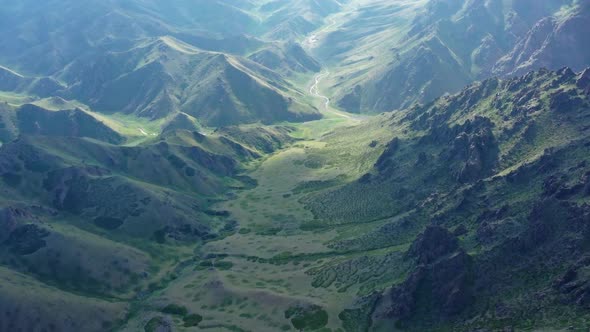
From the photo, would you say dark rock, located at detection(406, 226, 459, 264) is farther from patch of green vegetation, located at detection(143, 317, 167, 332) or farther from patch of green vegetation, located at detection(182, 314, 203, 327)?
patch of green vegetation, located at detection(143, 317, 167, 332)

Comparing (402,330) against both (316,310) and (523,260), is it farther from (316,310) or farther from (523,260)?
(523,260)

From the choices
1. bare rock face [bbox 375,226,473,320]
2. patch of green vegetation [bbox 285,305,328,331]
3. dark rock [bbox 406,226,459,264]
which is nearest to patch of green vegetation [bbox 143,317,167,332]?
patch of green vegetation [bbox 285,305,328,331]

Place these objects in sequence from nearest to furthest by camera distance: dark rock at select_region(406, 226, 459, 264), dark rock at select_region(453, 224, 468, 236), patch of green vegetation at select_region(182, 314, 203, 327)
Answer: dark rock at select_region(406, 226, 459, 264), patch of green vegetation at select_region(182, 314, 203, 327), dark rock at select_region(453, 224, 468, 236)

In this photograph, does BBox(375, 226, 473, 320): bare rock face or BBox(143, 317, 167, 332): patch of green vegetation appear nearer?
BBox(375, 226, 473, 320): bare rock face

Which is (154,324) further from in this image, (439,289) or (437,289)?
(439,289)

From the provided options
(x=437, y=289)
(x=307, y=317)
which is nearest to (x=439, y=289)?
(x=437, y=289)

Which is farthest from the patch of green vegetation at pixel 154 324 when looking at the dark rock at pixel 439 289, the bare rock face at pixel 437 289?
the dark rock at pixel 439 289

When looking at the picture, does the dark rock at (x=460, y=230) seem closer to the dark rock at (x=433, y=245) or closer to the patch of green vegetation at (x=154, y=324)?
the dark rock at (x=433, y=245)

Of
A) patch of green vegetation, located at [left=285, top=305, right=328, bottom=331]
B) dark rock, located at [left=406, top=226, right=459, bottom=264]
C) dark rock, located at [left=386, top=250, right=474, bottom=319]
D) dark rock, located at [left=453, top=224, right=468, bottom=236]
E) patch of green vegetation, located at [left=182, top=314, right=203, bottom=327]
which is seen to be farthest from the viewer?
dark rock, located at [left=453, top=224, right=468, bottom=236]

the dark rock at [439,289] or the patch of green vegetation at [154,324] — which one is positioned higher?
the dark rock at [439,289]

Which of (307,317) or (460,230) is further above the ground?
(460,230)

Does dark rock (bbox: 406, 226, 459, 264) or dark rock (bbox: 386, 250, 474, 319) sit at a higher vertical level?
dark rock (bbox: 406, 226, 459, 264)
